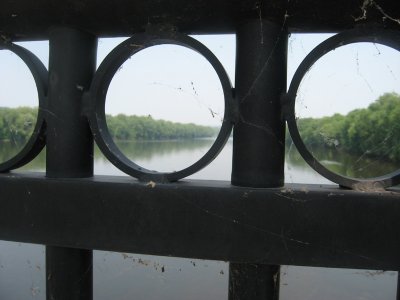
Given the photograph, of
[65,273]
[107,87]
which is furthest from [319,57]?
[65,273]

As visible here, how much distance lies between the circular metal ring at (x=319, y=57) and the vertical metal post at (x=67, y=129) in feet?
2.15

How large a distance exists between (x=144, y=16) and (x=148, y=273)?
226 centimetres

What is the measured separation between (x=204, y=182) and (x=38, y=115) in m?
0.59

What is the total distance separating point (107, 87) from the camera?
1.15 metres

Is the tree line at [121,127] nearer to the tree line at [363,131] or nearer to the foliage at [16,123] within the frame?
the foliage at [16,123]

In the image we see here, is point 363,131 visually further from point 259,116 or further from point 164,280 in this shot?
point 164,280

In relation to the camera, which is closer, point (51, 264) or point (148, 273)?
point (51, 264)

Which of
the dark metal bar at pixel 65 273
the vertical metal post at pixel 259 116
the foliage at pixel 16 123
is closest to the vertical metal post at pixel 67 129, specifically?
the dark metal bar at pixel 65 273

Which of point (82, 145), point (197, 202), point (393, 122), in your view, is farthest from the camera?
point (393, 122)

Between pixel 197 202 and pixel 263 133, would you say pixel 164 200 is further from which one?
pixel 263 133

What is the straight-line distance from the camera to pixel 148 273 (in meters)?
2.81

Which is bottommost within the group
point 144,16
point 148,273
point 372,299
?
point 372,299

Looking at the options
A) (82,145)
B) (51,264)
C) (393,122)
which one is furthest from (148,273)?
(393,122)

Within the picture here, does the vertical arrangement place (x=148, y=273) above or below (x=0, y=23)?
below
